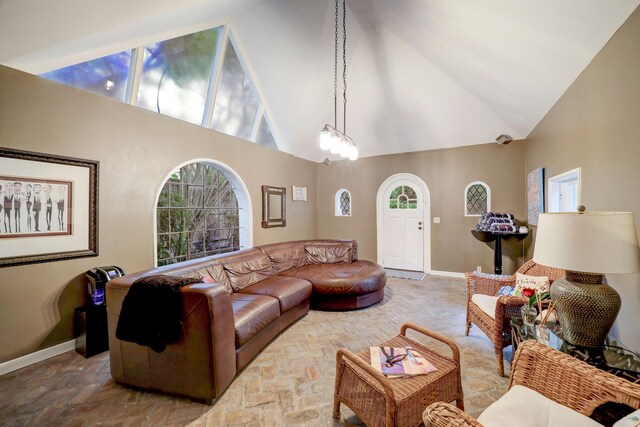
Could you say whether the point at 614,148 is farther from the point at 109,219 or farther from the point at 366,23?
the point at 109,219

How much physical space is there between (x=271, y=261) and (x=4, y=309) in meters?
2.49

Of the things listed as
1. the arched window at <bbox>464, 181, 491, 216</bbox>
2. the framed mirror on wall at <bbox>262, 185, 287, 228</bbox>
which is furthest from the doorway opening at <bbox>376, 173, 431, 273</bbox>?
the framed mirror on wall at <bbox>262, 185, 287, 228</bbox>

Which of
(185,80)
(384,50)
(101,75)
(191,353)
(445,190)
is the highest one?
(384,50)

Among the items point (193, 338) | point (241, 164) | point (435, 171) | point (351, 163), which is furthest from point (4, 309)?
point (435, 171)

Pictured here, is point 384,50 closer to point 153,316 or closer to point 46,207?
point 153,316

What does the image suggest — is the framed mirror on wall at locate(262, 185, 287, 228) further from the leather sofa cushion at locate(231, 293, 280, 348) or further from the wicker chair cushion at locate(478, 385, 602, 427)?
the wicker chair cushion at locate(478, 385, 602, 427)

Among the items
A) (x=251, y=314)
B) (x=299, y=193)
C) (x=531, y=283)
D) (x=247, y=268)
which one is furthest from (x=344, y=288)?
(x=299, y=193)

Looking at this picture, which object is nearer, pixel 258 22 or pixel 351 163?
pixel 258 22

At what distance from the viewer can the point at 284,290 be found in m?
2.95

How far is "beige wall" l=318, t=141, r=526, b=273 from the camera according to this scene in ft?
15.5

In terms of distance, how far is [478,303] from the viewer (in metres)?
2.54

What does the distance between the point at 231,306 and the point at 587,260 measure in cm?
215

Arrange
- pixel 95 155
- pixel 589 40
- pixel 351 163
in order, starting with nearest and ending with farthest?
pixel 589 40 < pixel 95 155 < pixel 351 163

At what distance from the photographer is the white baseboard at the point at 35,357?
2207 mm
